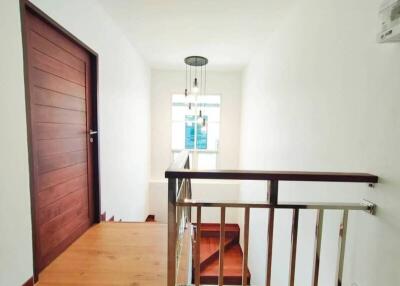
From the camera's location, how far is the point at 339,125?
150 centimetres

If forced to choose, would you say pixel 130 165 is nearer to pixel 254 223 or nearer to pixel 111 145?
pixel 111 145

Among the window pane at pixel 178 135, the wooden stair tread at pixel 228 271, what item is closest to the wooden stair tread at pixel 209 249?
the wooden stair tread at pixel 228 271

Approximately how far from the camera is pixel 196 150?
5328 millimetres

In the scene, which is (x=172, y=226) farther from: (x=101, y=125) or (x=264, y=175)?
(x=101, y=125)

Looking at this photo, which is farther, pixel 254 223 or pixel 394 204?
pixel 254 223

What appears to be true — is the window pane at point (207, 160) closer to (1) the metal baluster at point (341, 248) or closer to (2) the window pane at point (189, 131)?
(2) the window pane at point (189, 131)

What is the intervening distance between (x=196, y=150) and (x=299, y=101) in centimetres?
339

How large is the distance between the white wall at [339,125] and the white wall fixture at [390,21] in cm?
11

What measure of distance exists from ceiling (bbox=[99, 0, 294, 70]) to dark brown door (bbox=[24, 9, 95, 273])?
82 cm

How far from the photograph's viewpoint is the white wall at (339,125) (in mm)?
1100

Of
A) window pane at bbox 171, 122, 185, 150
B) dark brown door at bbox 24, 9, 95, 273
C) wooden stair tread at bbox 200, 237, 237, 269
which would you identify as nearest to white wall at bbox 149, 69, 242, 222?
window pane at bbox 171, 122, 185, 150

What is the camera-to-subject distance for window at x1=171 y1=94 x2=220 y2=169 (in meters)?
5.25

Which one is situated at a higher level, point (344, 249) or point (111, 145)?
point (111, 145)

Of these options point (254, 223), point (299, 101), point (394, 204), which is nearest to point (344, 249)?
point (394, 204)
